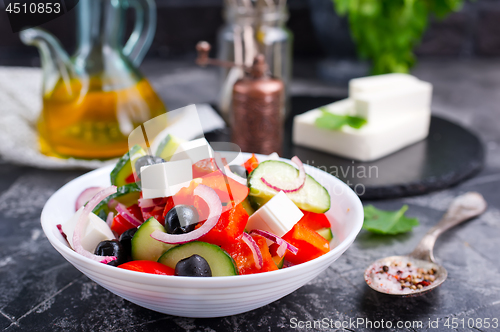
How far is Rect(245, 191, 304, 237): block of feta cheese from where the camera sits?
88 cm

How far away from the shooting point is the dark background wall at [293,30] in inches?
124

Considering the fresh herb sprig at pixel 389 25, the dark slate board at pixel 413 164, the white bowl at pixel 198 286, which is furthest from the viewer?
the fresh herb sprig at pixel 389 25

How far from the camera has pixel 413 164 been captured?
1.71m

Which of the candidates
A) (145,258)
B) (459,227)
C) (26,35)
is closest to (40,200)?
(26,35)

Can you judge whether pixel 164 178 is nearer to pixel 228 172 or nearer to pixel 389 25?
pixel 228 172

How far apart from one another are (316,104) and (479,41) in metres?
1.69

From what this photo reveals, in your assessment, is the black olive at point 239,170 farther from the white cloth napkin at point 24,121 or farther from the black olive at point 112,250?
the white cloth napkin at point 24,121

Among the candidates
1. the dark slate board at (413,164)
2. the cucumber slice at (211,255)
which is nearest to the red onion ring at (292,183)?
the cucumber slice at (211,255)

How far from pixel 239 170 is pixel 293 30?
2541 mm

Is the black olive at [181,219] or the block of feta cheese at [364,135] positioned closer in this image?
the black olive at [181,219]

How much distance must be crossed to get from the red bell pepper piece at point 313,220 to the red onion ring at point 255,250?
6.8 inches

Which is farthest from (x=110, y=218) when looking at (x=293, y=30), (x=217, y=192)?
(x=293, y=30)

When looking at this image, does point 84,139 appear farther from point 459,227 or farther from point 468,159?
point 468,159

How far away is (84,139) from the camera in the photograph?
1.65 m
